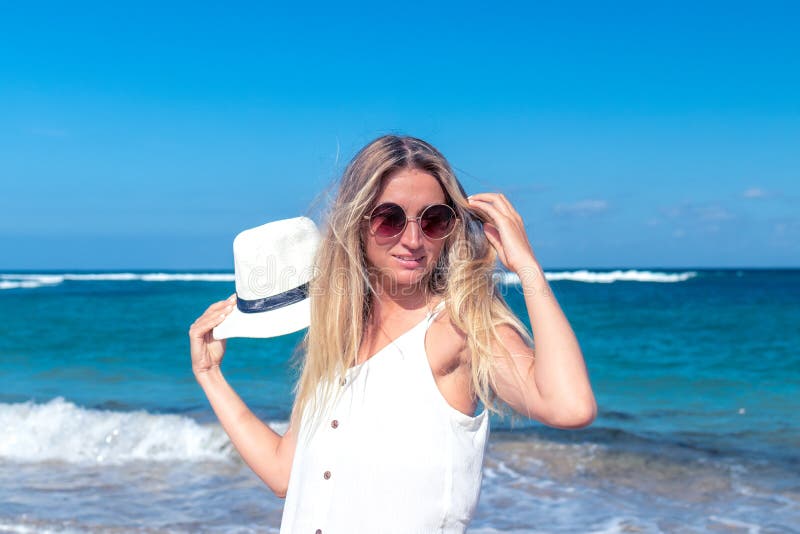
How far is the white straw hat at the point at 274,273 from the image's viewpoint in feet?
7.97

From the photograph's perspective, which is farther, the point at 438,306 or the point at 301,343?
the point at 301,343

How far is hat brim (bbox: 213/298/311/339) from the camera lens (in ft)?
7.80

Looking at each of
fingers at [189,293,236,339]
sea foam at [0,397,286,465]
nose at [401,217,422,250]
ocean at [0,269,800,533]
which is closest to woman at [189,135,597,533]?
nose at [401,217,422,250]

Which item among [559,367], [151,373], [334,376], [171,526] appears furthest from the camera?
[151,373]

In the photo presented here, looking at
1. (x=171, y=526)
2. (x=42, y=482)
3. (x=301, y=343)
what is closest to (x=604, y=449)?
(x=171, y=526)

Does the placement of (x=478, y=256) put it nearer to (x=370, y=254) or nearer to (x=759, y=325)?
(x=370, y=254)

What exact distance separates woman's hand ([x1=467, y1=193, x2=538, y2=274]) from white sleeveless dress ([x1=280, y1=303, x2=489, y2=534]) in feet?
1.03

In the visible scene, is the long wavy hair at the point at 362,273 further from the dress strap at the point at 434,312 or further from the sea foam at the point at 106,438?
the sea foam at the point at 106,438

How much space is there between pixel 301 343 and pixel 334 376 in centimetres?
40

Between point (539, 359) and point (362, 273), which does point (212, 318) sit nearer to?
point (362, 273)

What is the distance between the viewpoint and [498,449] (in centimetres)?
812

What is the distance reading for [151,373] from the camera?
14.1m

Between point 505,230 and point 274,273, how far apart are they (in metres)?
0.80

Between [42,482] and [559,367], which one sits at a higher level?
[559,367]
